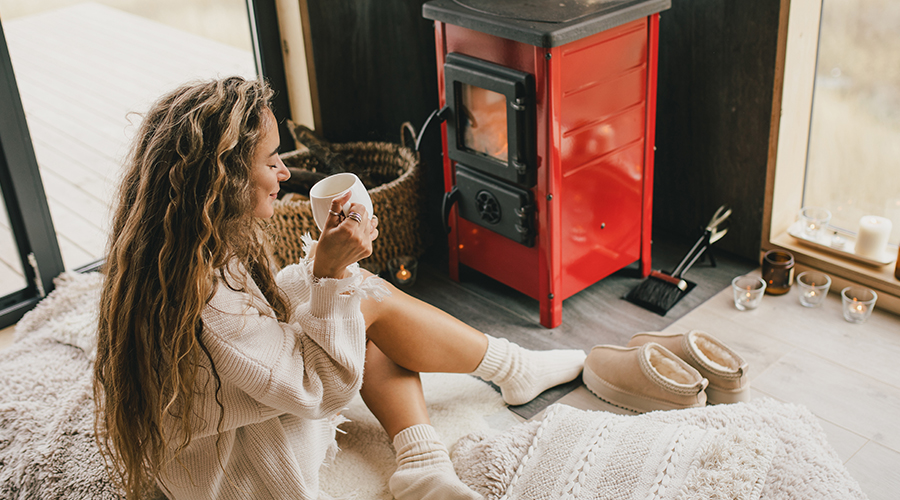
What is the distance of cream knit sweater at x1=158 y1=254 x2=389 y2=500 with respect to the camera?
3.73ft

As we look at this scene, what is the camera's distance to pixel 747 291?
6.66 feet

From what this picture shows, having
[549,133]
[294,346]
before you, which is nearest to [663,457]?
[294,346]

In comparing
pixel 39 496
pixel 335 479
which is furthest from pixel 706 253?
pixel 39 496

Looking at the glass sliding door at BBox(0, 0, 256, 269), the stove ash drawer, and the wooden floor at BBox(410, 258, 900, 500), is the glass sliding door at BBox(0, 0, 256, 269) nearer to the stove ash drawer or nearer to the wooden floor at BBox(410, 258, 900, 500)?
the stove ash drawer

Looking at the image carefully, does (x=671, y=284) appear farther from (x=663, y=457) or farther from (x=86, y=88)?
(x=86, y=88)

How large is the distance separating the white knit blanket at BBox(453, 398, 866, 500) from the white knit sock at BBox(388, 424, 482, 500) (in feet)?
0.25

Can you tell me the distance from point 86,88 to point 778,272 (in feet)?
7.19

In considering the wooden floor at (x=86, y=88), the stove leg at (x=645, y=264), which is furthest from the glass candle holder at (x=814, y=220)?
the wooden floor at (x=86, y=88)

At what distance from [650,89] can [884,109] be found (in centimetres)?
62

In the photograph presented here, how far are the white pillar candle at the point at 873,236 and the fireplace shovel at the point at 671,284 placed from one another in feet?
1.18

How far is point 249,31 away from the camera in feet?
7.91

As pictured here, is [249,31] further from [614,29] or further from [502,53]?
[614,29]

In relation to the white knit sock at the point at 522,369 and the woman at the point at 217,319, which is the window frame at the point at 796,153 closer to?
the white knit sock at the point at 522,369

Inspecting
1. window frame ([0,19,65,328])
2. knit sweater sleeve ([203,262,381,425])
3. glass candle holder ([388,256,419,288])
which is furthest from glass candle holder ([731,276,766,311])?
window frame ([0,19,65,328])
